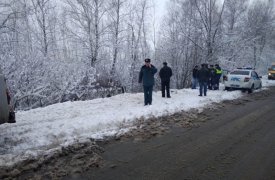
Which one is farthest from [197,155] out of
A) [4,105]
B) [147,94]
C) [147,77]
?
[147,77]

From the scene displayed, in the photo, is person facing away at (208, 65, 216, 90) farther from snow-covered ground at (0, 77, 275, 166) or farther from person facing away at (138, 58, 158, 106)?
person facing away at (138, 58, 158, 106)

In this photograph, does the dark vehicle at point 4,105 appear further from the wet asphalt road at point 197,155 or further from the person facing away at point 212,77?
the person facing away at point 212,77

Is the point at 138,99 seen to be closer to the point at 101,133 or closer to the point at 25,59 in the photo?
the point at 101,133

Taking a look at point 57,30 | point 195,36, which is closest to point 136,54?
point 195,36

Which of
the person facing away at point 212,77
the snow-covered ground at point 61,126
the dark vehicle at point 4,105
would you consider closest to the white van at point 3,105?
the dark vehicle at point 4,105

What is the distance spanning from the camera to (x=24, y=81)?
460 inches

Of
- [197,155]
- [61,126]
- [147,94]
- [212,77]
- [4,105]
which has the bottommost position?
[197,155]

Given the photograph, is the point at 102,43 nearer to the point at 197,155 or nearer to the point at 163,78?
the point at 163,78

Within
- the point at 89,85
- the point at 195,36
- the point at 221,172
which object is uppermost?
the point at 195,36

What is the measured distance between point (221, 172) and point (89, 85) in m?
11.3

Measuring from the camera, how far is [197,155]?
4.72 meters

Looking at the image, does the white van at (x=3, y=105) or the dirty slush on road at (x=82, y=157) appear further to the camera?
the white van at (x=3, y=105)

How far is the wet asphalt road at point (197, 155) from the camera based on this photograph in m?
3.90

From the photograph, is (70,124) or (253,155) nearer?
(253,155)
